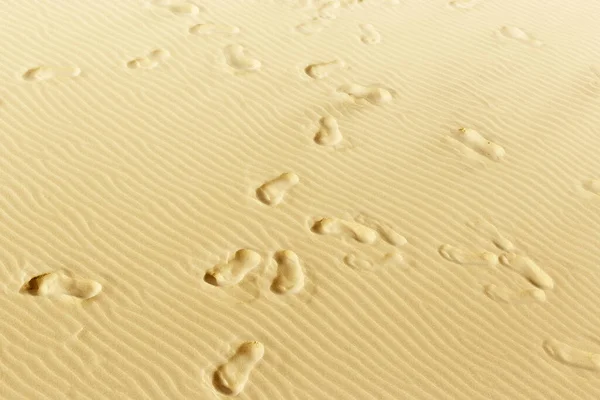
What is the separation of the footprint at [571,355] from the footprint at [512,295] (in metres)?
0.33

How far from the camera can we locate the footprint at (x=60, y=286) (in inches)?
172

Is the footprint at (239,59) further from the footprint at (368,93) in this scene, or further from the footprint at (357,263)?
the footprint at (357,263)

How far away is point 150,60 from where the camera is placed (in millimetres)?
6766

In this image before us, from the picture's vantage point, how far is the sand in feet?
13.7

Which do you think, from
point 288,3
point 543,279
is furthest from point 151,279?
point 288,3

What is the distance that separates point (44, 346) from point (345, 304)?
192 cm

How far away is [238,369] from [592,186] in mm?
3585

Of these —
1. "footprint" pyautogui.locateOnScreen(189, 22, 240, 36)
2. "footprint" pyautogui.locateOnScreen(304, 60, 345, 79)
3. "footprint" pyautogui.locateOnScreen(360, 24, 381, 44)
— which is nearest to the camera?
"footprint" pyautogui.locateOnScreen(304, 60, 345, 79)

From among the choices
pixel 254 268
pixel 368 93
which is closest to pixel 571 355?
pixel 254 268

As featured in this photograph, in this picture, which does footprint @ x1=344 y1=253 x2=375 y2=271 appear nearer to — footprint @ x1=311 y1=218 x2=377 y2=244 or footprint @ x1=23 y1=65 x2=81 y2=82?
footprint @ x1=311 y1=218 x2=377 y2=244

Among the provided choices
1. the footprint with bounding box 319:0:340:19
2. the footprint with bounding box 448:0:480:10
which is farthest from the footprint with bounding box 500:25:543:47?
the footprint with bounding box 319:0:340:19

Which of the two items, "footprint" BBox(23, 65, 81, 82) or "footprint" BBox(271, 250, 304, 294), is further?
"footprint" BBox(23, 65, 81, 82)

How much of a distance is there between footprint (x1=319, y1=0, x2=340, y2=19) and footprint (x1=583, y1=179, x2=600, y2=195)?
11.5 ft

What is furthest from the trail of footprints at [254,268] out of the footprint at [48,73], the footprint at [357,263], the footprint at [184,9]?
the footprint at [184,9]
